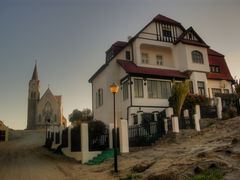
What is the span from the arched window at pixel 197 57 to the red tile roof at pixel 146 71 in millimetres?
2345

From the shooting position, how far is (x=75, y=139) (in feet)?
59.0

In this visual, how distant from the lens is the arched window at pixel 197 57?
1101 inches

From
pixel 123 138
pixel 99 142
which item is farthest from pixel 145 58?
pixel 123 138

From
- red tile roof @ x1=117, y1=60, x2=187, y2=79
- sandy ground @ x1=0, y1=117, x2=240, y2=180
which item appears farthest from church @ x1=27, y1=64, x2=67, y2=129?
sandy ground @ x1=0, y1=117, x2=240, y2=180

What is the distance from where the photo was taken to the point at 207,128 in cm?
1762

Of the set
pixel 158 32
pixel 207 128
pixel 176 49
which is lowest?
pixel 207 128

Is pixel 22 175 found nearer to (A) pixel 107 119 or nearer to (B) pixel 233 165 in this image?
(B) pixel 233 165

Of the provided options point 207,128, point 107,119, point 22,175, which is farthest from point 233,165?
point 107,119

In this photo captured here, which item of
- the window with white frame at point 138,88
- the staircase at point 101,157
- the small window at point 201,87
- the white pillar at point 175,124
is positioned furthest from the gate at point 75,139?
the small window at point 201,87

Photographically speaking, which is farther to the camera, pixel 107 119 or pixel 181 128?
pixel 107 119

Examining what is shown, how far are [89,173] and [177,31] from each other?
21.9 meters

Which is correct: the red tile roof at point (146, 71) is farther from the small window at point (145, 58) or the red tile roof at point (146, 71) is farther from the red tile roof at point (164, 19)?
the red tile roof at point (164, 19)

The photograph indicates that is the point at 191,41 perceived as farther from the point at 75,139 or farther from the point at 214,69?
the point at 75,139

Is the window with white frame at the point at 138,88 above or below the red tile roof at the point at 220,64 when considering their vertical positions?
below
